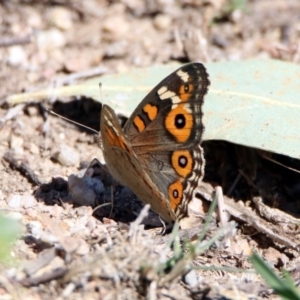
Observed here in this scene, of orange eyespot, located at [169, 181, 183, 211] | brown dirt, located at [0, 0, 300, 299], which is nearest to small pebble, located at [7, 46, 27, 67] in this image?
brown dirt, located at [0, 0, 300, 299]

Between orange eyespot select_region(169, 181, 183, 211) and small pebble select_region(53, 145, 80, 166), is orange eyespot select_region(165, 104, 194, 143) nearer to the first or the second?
orange eyespot select_region(169, 181, 183, 211)

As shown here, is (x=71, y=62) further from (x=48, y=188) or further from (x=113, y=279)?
(x=113, y=279)

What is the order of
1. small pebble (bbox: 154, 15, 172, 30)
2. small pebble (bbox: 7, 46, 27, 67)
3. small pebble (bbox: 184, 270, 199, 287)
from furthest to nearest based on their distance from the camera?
small pebble (bbox: 154, 15, 172, 30), small pebble (bbox: 7, 46, 27, 67), small pebble (bbox: 184, 270, 199, 287)

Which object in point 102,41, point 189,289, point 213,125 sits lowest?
point 189,289

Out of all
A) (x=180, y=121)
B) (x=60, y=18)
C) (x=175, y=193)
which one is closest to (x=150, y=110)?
(x=180, y=121)

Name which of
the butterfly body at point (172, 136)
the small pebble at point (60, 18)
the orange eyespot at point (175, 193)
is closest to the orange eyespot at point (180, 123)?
the butterfly body at point (172, 136)

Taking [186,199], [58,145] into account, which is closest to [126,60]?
[58,145]
